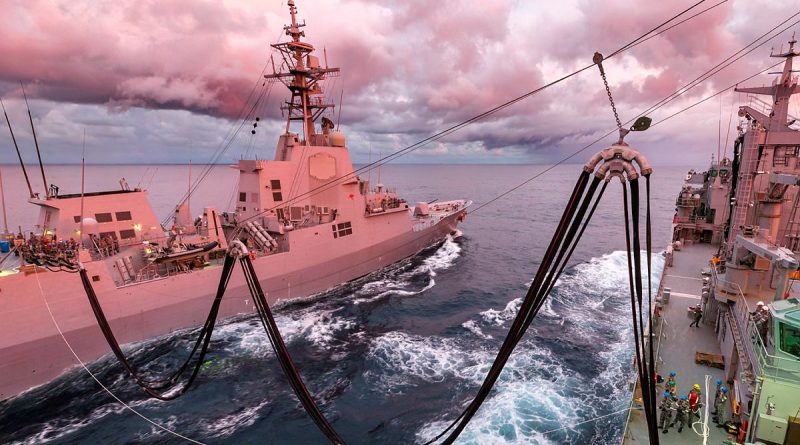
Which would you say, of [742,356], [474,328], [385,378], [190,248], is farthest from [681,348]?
[190,248]

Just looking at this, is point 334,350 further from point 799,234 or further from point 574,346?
point 799,234

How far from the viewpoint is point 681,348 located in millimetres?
14836

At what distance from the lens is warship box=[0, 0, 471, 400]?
52.1 ft

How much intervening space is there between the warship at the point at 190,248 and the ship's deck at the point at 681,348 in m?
15.4

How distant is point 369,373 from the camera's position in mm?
16797

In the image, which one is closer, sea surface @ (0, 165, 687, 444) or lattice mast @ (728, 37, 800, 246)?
sea surface @ (0, 165, 687, 444)

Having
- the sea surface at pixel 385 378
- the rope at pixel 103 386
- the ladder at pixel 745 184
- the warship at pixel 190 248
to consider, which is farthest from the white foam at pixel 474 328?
the rope at pixel 103 386

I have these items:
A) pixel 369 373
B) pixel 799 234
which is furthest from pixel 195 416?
pixel 799 234

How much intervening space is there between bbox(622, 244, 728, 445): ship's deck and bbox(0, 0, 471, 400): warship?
50.4 ft

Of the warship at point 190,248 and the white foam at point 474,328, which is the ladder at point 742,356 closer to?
the white foam at point 474,328

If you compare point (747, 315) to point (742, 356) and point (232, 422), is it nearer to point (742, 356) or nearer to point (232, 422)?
point (742, 356)

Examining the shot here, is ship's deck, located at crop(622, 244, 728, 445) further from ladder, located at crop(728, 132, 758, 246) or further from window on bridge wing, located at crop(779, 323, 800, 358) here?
ladder, located at crop(728, 132, 758, 246)

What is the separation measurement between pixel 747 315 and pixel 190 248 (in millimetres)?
23294

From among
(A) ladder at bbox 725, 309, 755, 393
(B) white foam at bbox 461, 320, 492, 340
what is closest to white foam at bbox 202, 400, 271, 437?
(B) white foam at bbox 461, 320, 492, 340
